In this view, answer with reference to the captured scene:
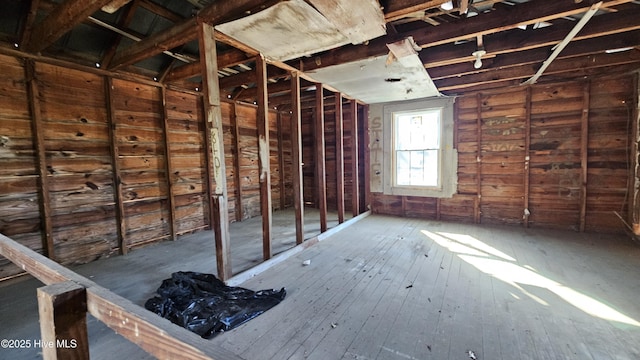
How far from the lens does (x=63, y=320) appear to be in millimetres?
698

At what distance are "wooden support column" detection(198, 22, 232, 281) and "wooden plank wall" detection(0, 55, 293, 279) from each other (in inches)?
75.6

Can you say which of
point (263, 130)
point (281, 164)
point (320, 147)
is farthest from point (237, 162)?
point (263, 130)

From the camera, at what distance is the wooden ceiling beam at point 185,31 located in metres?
2.04

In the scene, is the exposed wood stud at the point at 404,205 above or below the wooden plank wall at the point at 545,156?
below

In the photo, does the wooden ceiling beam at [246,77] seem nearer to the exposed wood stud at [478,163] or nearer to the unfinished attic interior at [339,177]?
the unfinished attic interior at [339,177]

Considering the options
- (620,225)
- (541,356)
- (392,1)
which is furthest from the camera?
(620,225)

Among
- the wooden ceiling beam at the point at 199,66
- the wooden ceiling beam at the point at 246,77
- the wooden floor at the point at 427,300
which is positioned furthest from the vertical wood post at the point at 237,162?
the wooden floor at the point at 427,300

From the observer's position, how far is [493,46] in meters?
2.93

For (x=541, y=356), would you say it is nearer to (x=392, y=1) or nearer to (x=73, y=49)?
(x=392, y=1)

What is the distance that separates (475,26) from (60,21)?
12.2 ft

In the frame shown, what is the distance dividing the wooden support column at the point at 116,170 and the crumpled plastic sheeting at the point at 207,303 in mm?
1489

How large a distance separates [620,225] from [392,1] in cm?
463

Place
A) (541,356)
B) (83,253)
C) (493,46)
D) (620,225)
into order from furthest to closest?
(620,225) < (83,253) < (493,46) < (541,356)

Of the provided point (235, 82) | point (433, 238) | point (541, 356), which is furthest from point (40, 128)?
point (433, 238)
